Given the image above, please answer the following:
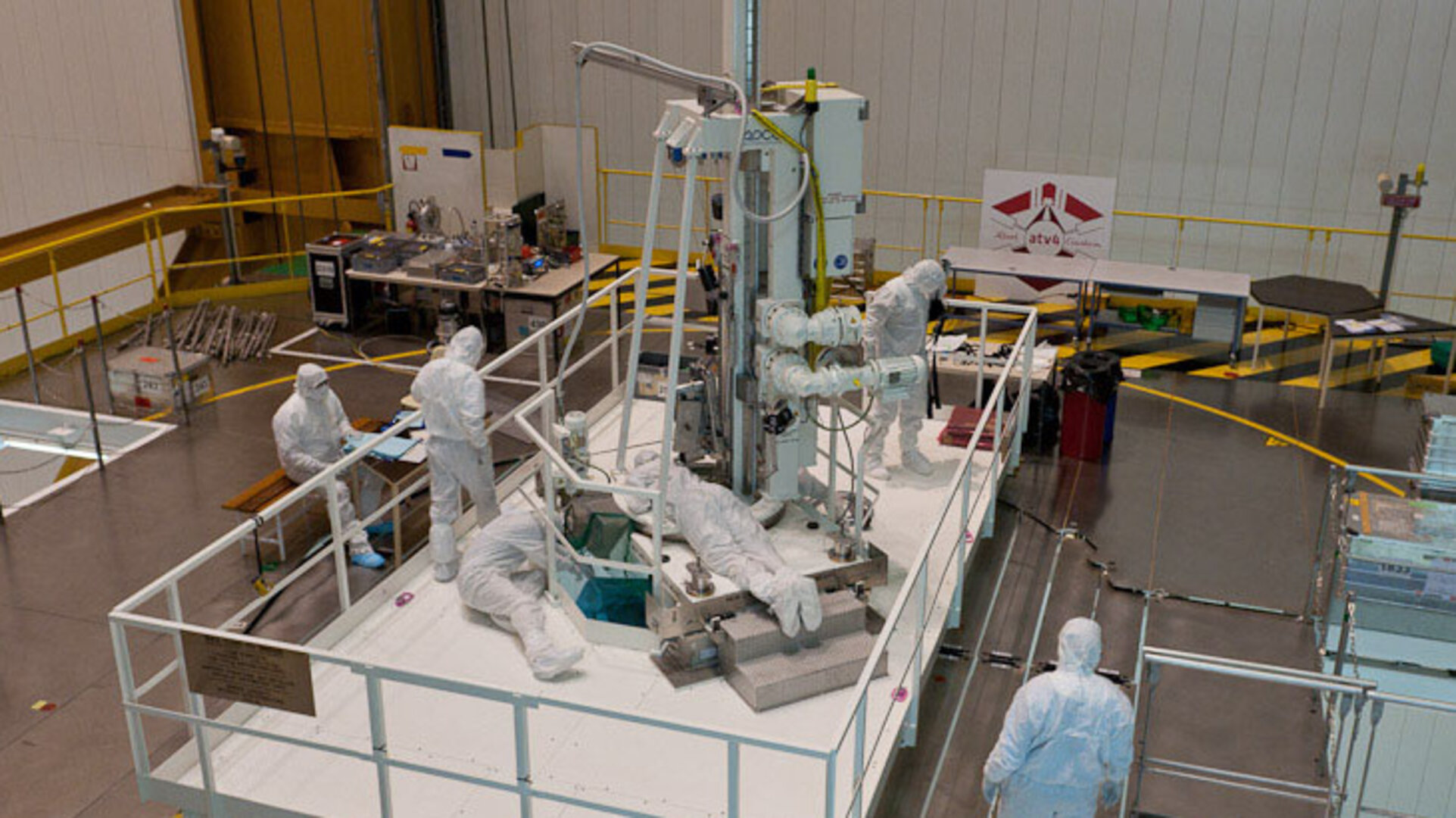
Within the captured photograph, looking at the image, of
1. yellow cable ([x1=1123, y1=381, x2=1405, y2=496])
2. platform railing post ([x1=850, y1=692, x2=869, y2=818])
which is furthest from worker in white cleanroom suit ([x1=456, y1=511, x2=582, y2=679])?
yellow cable ([x1=1123, y1=381, x2=1405, y2=496])

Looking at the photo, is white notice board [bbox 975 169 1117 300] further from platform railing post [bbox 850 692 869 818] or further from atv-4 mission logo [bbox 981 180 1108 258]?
platform railing post [bbox 850 692 869 818]

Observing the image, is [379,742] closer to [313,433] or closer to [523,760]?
[523,760]

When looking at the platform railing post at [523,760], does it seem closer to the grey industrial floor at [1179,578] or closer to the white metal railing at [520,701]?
the white metal railing at [520,701]

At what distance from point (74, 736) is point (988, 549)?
21.4 ft

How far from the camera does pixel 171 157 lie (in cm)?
1720

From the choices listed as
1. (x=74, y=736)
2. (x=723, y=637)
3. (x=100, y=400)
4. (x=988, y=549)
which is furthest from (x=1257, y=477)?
(x=100, y=400)

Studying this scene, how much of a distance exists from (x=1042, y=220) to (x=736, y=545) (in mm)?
8530

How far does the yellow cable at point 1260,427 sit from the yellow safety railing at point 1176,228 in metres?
2.60

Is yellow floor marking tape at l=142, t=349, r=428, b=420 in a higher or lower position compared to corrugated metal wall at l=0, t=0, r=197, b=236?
lower

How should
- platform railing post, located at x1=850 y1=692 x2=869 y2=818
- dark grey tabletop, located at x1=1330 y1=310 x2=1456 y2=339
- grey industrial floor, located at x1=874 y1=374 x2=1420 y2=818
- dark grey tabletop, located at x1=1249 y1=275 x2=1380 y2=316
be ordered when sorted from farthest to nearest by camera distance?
dark grey tabletop, located at x1=1249 y1=275 x2=1380 y2=316 → dark grey tabletop, located at x1=1330 y1=310 x2=1456 y2=339 → grey industrial floor, located at x1=874 y1=374 x2=1420 y2=818 → platform railing post, located at x1=850 y1=692 x2=869 y2=818

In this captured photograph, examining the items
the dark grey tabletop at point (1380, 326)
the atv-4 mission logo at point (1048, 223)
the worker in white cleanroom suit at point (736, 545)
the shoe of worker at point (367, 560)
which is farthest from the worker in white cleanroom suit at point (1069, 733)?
the atv-4 mission logo at point (1048, 223)

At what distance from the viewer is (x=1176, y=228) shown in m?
15.5

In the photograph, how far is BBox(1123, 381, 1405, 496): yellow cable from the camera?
11.8 metres

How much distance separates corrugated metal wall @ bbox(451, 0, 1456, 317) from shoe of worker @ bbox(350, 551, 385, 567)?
8542mm
